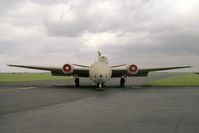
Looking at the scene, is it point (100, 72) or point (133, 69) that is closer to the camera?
point (100, 72)

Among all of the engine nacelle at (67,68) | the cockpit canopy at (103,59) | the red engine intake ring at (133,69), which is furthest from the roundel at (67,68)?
the red engine intake ring at (133,69)

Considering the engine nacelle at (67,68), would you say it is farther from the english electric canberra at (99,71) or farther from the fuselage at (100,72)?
the fuselage at (100,72)

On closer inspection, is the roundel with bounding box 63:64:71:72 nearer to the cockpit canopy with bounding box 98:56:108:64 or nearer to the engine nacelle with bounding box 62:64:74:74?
the engine nacelle with bounding box 62:64:74:74

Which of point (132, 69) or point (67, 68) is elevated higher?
point (67, 68)

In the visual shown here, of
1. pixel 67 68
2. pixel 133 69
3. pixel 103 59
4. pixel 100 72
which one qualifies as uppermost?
pixel 103 59

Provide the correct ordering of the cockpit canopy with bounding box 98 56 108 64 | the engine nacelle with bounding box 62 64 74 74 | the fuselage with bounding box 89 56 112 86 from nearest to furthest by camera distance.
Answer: the fuselage with bounding box 89 56 112 86, the cockpit canopy with bounding box 98 56 108 64, the engine nacelle with bounding box 62 64 74 74

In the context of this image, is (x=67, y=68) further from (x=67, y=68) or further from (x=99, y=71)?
(x=99, y=71)

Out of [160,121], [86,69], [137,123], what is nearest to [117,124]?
[137,123]

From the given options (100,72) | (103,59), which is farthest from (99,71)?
(103,59)

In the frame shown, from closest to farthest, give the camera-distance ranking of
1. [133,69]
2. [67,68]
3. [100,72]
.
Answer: [100,72] → [67,68] → [133,69]

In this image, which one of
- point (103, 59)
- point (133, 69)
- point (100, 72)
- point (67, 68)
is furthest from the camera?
point (133, 69)

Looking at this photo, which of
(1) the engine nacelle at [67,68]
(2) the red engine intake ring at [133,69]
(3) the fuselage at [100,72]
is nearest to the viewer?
(3) the fuselage at [100,72]

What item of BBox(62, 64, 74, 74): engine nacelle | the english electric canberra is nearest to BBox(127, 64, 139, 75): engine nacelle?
the english electric canberra

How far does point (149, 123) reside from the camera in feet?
30.0
